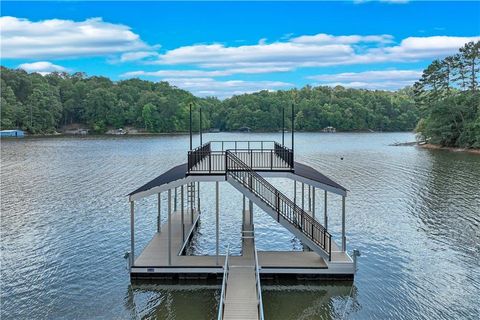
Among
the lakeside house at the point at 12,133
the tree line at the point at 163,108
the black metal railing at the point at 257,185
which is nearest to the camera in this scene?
the black metal railing at the point at 257,185

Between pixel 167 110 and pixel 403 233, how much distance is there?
135601 mm

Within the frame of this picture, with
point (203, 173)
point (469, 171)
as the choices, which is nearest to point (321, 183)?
point (203, 173)

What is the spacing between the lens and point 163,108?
153250 mm

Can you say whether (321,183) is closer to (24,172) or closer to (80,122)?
(24,172)

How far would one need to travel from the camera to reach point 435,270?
57.9ft

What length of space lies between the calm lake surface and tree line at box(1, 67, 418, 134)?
102673 millimetres

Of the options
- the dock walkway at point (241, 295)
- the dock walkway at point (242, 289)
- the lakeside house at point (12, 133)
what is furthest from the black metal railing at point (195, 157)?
the lakeside house at point (12, 133)

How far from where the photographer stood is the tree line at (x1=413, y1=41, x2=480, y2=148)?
71.7m

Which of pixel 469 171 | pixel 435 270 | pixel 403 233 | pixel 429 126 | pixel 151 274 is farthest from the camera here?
pixel 429 126

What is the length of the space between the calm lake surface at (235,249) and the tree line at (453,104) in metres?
33.9

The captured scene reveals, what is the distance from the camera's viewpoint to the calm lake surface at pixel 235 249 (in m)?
14.5

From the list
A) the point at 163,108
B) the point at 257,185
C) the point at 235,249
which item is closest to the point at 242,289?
the point at 257,185

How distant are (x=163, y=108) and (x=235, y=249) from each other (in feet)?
449

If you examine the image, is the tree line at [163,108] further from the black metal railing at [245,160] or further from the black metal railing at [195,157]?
the black metal railing at [245,160]
